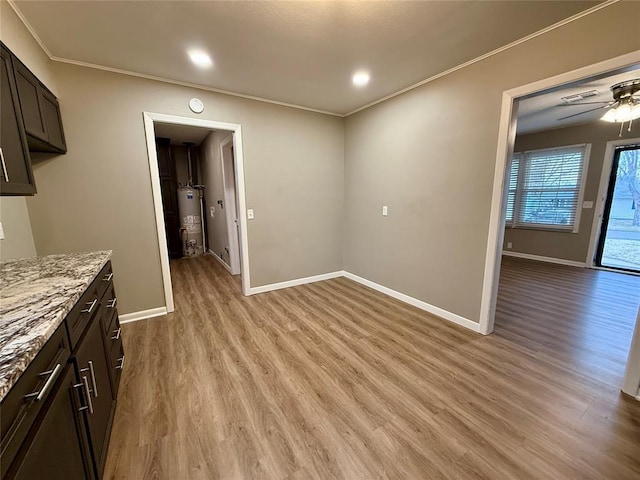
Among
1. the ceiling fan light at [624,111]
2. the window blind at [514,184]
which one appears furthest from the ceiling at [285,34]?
the window blind at [514,184]

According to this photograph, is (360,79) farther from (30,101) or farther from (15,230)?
(15,230)

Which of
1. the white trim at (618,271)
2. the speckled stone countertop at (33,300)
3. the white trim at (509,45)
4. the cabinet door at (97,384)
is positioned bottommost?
the white trim at (618,271)

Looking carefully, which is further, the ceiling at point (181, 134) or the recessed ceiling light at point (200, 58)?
the ceiling at point (181, 134)

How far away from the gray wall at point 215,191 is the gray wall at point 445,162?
239 centimetres

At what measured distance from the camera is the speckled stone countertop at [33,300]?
0.74 m

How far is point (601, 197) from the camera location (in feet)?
15.2

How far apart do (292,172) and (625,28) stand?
3.12 m

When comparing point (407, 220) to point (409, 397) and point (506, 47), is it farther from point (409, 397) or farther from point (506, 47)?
point (409, 397)

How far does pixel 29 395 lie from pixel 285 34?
2.45 meters

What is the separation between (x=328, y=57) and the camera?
234 cm

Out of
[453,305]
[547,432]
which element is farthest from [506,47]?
[547,432]

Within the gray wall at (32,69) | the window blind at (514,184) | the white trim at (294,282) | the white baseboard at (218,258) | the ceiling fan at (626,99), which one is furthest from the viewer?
the window blind at (514,184)

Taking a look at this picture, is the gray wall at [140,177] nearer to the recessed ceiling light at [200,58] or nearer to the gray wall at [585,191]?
the recessed ceiling light at [200,58]

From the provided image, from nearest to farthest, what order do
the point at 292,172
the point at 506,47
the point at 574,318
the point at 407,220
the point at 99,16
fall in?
the point at 99,16
the point at 506,47
the point at 574,318
the point at 407,220
the point at 292,172
